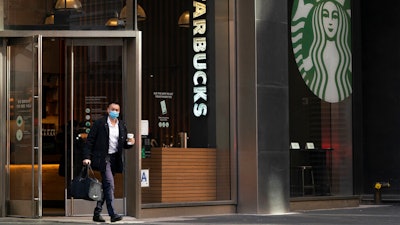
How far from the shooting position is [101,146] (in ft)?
42.5

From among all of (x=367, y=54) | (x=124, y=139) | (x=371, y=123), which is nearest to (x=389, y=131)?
(x=371, y=123)

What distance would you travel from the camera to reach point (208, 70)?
15.0 metres

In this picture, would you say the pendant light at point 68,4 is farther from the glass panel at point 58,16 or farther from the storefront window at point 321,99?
the storefront window at point 321,99

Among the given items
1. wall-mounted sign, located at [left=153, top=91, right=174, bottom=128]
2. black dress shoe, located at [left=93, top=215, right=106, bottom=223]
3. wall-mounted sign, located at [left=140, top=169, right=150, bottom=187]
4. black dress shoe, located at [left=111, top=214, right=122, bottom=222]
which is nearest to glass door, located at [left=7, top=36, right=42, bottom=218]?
black dress shoe, located at [left=93, top=215, right=106, bottom=223]

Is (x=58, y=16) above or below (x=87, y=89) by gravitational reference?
above

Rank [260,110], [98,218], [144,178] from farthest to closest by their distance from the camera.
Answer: [260,110]
[144,178]
[98,218]

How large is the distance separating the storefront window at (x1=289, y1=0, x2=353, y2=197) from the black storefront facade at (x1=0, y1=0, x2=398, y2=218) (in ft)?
0.10

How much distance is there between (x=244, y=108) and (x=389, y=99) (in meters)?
5.38

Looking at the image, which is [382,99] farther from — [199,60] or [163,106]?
[163,106]

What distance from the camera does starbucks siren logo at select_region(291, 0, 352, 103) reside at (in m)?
16.1

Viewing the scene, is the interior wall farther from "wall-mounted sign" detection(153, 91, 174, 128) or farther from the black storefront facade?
"wall-mounted sign" detection(153, 91, 174, 128)

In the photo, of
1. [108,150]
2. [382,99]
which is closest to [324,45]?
[382,99]

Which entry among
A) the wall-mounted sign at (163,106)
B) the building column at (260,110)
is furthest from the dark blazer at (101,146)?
the building column at (260,110)

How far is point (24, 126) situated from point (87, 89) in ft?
3.75
